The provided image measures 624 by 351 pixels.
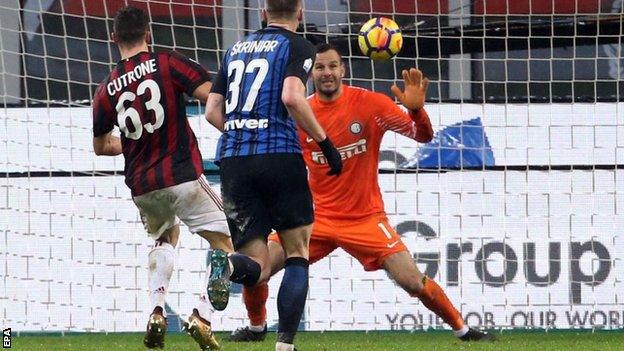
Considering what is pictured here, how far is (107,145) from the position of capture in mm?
8430

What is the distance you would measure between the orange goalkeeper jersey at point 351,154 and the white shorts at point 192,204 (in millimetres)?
1145

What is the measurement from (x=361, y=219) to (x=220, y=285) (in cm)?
257

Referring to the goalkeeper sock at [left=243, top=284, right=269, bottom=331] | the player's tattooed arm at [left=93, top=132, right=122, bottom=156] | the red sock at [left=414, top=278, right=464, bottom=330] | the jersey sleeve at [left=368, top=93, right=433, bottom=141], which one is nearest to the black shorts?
the player's tattooed arm at [left=93, top=132, right=122, bottom=156]

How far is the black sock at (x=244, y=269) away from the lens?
7.00 m

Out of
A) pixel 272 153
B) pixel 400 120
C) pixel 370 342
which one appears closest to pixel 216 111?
pixel 272 153

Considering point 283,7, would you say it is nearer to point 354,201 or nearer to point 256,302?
point 354,201

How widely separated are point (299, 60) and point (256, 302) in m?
2.49

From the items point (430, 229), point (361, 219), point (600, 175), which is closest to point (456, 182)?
point (430, 229)

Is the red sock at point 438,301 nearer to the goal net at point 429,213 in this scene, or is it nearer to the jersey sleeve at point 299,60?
the goal net at point 429,213

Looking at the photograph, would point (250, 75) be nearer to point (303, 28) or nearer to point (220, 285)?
point (220, 285)

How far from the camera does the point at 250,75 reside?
282 inches

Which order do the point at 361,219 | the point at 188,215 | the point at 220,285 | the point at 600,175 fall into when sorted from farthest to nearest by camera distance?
the point at 600,175, the point at 361,219, the point at 188,215, the point at 220,285

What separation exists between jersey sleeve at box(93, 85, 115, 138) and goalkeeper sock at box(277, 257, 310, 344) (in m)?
1.80

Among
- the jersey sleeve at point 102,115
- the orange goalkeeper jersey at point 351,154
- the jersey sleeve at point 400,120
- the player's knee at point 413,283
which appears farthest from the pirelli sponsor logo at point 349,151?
the jersey sleeve at point 102,115
